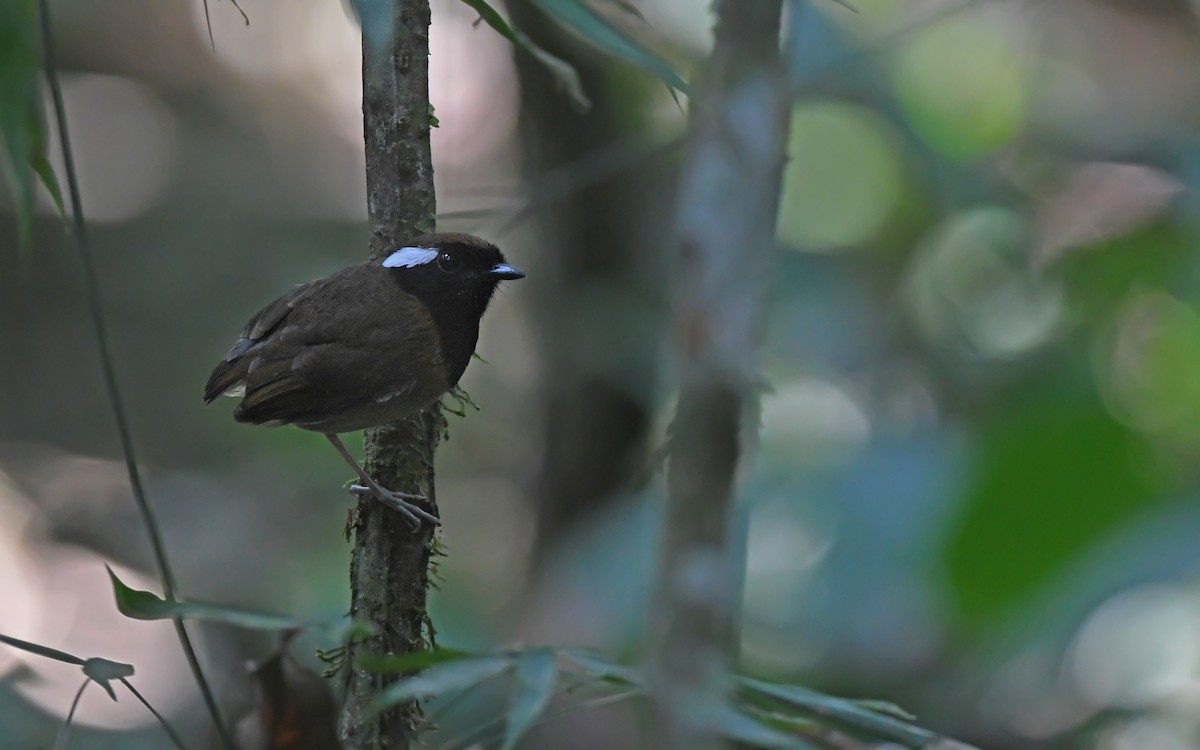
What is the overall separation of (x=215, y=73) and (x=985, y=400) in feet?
17.8

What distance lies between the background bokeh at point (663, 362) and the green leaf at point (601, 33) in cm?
39

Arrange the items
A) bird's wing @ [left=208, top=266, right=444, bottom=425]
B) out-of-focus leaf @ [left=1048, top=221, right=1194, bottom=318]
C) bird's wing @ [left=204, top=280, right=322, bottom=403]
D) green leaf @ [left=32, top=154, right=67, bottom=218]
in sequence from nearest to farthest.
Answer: green leaf @ [left=32, top=154, right=67, bottom=218]
bird's wing @ [left=208, top=266, right=444, bottom=425]
bird's wing @ [left=204, top=280, right=322, bottom=403]
out-of-focus leaf @ [left=1048, top=221, right=1194, bottom=318]

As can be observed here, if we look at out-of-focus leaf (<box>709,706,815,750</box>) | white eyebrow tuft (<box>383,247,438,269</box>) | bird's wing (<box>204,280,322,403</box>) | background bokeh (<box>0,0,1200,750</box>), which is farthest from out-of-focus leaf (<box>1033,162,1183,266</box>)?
out-of-focus leaf (<box>709,706,815,750</box>)

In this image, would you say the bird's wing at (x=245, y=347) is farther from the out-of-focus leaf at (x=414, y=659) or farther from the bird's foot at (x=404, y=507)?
the out-of-focus leaf at (x=414, y=659)

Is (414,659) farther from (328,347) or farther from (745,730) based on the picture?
(328,347)

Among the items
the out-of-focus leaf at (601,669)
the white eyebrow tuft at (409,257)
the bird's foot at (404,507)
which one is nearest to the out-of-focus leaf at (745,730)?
the out-of-focus leaf at (601,669)

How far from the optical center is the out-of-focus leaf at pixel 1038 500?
1.71 m

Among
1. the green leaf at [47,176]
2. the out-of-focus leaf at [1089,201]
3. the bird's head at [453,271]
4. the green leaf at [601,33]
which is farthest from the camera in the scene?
the out-of-focus leaf at [1089,201]

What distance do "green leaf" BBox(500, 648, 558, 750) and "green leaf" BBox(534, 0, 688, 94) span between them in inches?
27.0

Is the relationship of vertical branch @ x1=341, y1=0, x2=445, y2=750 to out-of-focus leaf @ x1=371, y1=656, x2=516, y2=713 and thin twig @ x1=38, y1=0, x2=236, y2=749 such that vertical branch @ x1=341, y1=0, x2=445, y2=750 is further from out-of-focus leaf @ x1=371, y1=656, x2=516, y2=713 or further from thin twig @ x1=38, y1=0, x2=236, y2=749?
out-of-focus leaf @ x1=371, y1=656, x2=516, y2=713

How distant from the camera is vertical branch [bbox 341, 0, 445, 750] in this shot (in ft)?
6.13

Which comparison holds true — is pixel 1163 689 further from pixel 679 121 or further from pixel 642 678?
pixel 679 121

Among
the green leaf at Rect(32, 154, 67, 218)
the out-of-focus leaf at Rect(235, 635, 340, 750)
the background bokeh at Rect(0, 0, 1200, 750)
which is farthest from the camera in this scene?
the background bokeh at Rect(0, 0, 1200, 750)

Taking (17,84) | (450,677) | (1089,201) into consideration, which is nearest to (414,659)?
(450,677)
